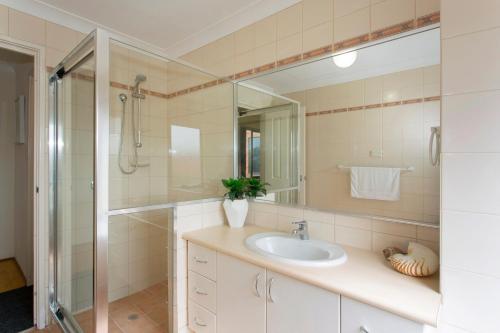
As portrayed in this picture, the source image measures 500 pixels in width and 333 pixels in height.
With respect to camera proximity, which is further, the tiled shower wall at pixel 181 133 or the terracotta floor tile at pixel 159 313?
the tiled shower wall at pixel 181 133

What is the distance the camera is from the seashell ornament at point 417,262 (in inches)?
41.6

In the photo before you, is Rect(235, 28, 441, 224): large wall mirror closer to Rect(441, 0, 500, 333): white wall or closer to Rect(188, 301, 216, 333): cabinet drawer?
Rect(441, 0, 500, 333): white wall

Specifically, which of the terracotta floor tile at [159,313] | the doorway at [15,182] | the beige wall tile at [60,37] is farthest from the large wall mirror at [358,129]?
the doorway at [15,182]

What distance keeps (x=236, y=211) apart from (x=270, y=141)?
62cm

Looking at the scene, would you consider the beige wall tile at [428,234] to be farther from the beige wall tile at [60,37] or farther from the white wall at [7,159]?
the white wall at [7,159]

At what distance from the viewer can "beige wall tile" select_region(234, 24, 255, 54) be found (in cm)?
202

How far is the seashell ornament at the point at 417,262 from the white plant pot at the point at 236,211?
1.03 m

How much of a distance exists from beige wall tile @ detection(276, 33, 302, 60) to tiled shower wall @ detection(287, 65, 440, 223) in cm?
30

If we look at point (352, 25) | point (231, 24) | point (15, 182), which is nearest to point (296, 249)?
point (352, 25)

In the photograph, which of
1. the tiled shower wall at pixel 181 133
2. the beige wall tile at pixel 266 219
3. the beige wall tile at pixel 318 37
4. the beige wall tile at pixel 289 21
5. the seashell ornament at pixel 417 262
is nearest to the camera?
the seashell ornament at pixel 417 262

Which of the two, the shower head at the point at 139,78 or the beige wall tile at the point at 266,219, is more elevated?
the shower head at the point at 139,78

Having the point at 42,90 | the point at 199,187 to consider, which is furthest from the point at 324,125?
the point at 42,90

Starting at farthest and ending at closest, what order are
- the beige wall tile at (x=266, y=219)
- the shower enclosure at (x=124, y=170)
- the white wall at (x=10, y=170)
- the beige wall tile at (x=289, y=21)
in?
the white wall at (x=10, y=170)
the beige wall tile at (x=266, y=219)
the beige wall tile at (x=289, y=21)
the shower enclosure at (x=124, y=170)

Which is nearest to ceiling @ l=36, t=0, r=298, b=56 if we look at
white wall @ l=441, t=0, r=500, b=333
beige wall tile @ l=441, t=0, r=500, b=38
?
beige wall tile @ l=441, t=0, r=500, b=38
